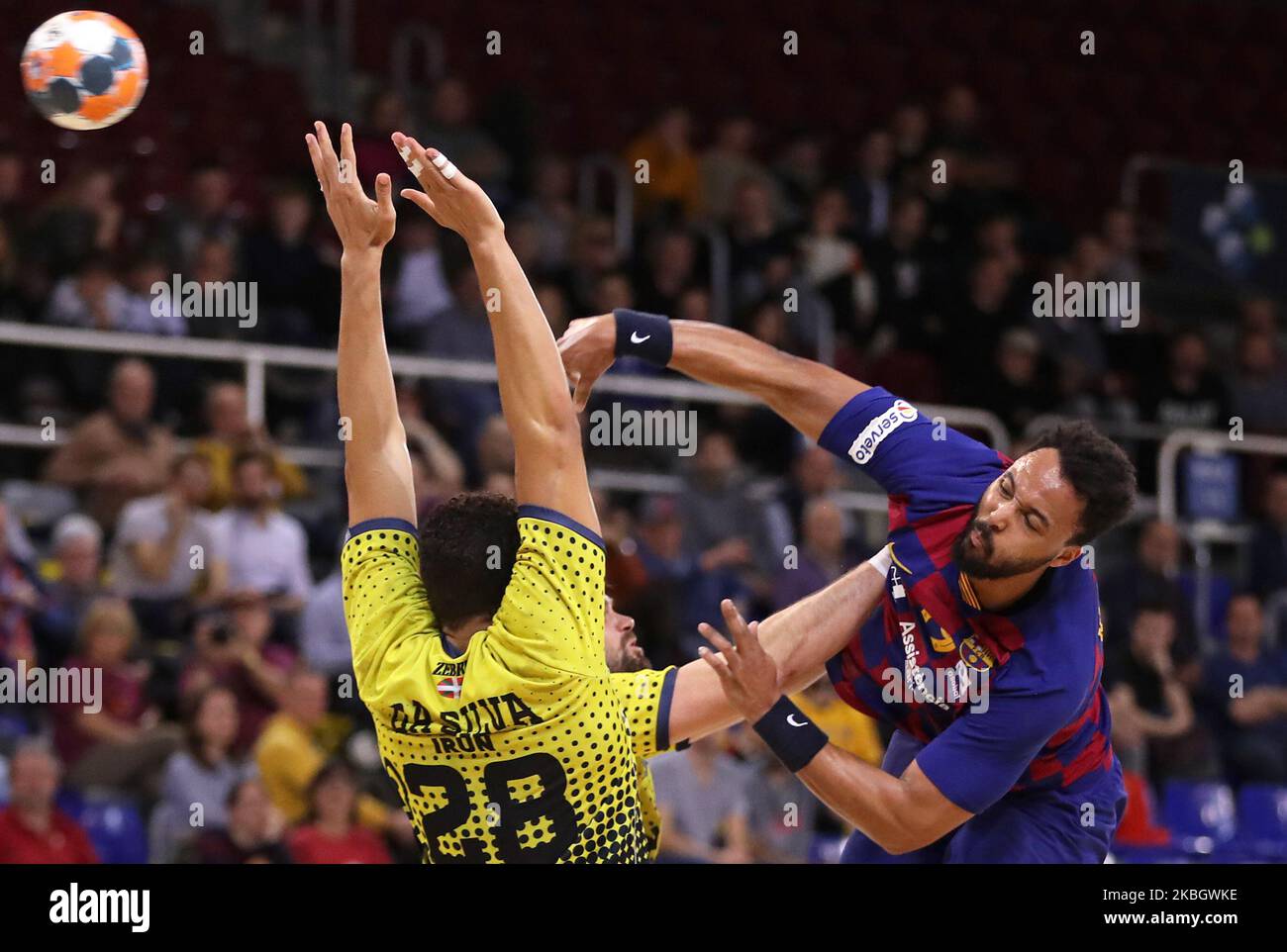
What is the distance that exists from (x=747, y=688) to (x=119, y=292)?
21.7 ft

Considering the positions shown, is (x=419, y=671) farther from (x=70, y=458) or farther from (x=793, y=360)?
(x=70, y=458)

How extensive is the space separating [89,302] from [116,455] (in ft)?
3.35

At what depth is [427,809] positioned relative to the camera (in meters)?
4.18

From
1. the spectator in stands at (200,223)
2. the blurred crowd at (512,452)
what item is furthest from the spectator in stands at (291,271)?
the spectator in stands at (200,223)

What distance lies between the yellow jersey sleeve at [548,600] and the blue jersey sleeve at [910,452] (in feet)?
4.86

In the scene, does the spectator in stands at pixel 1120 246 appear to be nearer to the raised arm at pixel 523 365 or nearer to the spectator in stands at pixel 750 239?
the spectator in stands at pixel 750 239

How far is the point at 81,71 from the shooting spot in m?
6.04

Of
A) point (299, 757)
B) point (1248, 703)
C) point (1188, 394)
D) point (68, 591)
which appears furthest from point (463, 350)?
point (1188, 394)

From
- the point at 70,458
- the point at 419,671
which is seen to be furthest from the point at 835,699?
the point at 419,671

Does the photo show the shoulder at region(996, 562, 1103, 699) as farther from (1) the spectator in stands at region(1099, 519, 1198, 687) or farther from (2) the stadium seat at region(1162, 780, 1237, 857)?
(1) the spectator in stands at region(1099, 519, 1198, 687)

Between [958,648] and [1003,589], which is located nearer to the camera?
[1003,589]

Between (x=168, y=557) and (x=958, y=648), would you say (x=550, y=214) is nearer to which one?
(x=168, y=557)

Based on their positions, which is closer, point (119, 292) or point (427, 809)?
point (427, 809)

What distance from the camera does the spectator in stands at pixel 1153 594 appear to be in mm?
11359
